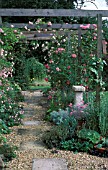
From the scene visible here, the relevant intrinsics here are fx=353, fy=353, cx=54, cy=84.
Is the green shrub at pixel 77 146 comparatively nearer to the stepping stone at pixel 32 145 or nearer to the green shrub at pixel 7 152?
the stepping stone at pixel 32 145

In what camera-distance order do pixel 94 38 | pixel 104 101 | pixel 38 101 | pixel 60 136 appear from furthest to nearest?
1. pixel 38 101
2. pixel 94 38
3. pixel 104 101
4. pixel 60 136

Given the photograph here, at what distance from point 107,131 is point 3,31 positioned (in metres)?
4.28

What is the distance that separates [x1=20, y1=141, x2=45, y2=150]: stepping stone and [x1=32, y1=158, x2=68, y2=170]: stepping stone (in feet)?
1.59

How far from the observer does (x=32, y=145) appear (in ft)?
14.8

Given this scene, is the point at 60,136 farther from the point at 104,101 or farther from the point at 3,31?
the point at 3,31

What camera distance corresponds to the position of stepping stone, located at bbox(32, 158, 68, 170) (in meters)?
3.64

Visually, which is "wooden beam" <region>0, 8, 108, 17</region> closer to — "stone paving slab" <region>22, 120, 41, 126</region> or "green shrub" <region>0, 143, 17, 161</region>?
"stone paving slab" <region>22, 120, 41, 126</region>

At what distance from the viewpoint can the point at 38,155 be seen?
4.09 m

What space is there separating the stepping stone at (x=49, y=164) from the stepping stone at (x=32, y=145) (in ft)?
1.59

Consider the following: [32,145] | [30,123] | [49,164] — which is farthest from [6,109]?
[49,164]

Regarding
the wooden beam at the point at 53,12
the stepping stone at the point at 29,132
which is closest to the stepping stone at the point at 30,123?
the stepping stone at the point at 29,132

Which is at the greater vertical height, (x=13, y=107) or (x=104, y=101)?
(x=104, y=101)

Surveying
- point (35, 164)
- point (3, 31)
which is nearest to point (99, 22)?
point (35, 164)

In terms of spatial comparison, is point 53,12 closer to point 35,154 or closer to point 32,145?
point 32,145
